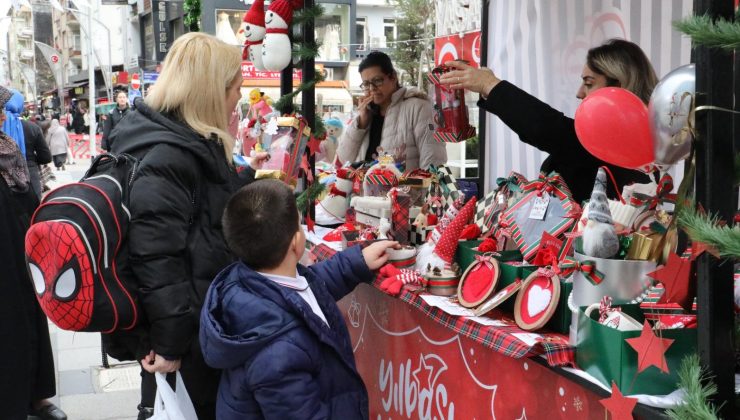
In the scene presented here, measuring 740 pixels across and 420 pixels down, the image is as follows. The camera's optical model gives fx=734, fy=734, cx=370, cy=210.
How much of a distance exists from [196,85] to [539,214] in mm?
1199

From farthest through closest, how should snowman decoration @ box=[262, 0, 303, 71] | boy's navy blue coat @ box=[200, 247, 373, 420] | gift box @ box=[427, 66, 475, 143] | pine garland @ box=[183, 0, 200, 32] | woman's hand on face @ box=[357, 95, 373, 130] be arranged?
pine garland @ box=[183, 0, 200, 32] → woman's hand on face @ box=[357, 95, 373, 130] → snowman decoration @ box=[262, 0, 303, 71] → gift box @ box=[427, 66, 475, 143] → boy's navy blue coat @ box=[200, 247, 373, 420]

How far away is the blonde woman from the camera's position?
2.23m

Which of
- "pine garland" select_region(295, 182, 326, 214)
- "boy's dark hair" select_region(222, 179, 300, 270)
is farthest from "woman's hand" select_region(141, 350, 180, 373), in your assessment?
"pine garland" select_region(295, 182, 326, 214)

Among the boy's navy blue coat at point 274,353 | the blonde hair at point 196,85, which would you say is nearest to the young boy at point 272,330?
the boy's navy blue coat at point 274,353

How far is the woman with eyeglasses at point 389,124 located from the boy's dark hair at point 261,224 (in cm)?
201

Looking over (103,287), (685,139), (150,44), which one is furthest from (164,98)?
(150,44)

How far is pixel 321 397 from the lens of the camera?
2045mm

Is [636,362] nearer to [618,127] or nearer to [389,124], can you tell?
[618,127]

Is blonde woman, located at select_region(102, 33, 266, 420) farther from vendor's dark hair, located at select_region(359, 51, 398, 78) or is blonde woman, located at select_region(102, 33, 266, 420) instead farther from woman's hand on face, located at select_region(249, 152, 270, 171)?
vendor's dark hair, located at select_region(359, 51, 398, 78)

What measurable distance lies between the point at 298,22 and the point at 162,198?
1.77 m

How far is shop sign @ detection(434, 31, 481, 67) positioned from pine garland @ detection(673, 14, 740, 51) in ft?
16.3

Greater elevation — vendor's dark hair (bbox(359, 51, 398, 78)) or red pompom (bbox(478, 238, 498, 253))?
vendor's dark hair (bbox(359, 51, 398, 78))

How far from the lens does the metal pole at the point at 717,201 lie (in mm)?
1471

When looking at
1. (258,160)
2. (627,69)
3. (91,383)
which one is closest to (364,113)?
(258,160)
